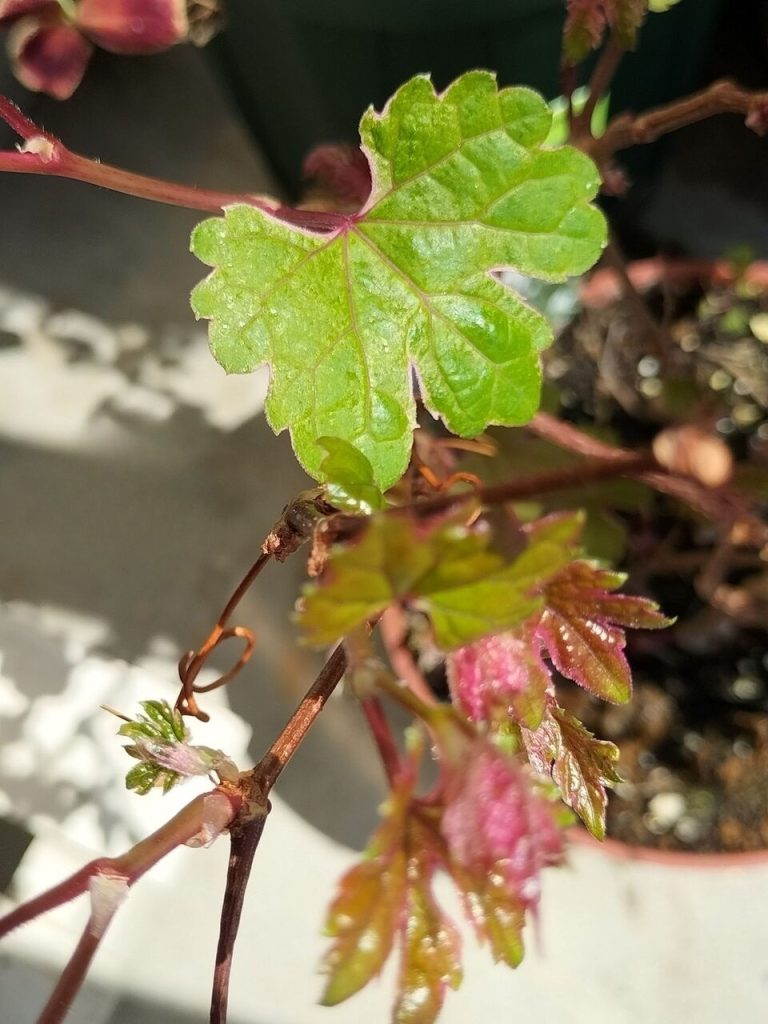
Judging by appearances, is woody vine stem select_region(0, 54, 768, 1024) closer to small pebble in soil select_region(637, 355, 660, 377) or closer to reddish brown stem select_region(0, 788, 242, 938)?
reddish brown stem select_region(0, 788, 242, 938)

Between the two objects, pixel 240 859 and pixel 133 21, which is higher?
pixel 133 21

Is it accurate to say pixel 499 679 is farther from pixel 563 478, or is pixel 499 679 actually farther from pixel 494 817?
pixel 563 478

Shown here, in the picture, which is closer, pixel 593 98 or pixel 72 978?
pixel 72 978

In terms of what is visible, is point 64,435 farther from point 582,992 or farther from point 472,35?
point 582,992

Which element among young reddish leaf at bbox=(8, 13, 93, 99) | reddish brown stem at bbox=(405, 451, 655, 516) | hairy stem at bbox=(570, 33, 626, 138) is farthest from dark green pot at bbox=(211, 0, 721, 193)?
reddish brown stem at bbox=(405, 451, 655, 516)

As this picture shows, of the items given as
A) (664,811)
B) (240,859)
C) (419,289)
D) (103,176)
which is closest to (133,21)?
(103,176)

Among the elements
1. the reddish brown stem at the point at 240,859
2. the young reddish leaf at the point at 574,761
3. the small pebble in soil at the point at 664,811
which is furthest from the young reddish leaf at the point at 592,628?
the small pebble in soil at the point at 664,811
